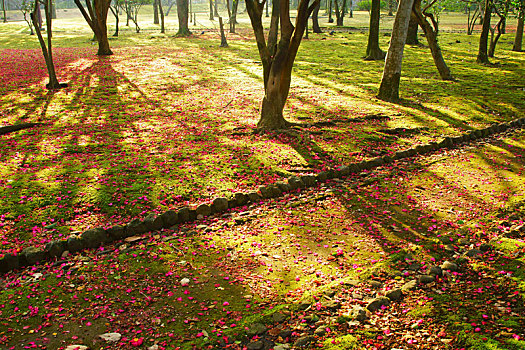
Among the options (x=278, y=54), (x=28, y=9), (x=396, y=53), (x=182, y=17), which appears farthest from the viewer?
(x=182, y=17)

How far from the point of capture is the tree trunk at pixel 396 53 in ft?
37.4

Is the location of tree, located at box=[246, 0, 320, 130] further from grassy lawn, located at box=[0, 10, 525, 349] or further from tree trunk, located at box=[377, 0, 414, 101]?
tree trunk, located at box=[377, 0, 414, 101]

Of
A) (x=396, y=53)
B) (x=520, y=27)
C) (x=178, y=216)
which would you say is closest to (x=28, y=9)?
(x=396, y=53)

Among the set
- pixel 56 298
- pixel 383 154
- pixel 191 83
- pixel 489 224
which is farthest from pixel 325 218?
pixel 191 83

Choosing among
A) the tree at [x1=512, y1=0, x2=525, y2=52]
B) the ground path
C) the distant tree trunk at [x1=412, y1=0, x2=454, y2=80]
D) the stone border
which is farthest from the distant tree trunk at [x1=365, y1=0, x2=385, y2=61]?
the ground path

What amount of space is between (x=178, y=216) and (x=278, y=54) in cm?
468

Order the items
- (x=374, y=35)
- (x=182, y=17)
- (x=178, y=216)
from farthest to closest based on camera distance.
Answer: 1. (x=182, y=17)
2. (x=374, y=35)
3. (x=178, y=216)

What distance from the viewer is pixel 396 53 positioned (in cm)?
1173

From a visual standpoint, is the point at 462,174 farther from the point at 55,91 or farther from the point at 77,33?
the point at 77,33

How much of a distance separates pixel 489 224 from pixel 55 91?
12904 mm

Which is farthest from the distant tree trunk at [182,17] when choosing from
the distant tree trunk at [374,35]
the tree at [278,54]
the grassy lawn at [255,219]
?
the tree at [278,54]

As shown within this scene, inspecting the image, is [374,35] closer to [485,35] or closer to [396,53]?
[485,35]

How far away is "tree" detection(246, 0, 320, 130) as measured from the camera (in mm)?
8547

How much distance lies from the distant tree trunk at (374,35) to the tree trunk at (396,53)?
7.86 metres
